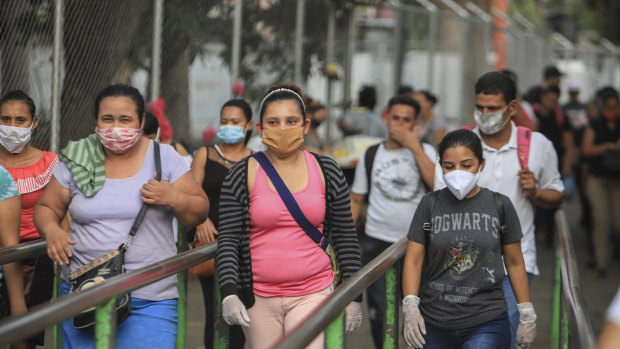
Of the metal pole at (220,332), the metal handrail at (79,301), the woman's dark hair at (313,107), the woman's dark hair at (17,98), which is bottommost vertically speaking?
the metal pole at (220,332)

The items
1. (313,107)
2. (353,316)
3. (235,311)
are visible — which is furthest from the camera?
(313,107)

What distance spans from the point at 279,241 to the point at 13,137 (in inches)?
64.8

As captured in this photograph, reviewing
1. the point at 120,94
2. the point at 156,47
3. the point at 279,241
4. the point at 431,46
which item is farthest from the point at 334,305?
the point at 431,46

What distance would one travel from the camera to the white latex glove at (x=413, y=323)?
3.97m

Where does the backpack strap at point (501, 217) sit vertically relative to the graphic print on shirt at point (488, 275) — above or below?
above

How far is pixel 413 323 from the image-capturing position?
398 centimetres

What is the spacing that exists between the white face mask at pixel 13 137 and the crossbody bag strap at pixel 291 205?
1395 mm

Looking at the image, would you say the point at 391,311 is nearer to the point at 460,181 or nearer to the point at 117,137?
the point at 460,181

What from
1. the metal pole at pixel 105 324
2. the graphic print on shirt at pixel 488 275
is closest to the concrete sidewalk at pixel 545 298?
the graphic print on shirt at pixel 488 275

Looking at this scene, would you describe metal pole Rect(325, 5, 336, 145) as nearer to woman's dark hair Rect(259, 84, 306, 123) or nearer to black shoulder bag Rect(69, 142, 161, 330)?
woman's dark hair Rect(259, 84, 306, 123)

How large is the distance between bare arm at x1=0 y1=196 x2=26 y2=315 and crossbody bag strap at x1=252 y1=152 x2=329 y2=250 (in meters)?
1.16

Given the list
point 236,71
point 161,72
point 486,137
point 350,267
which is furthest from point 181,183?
point 236,71

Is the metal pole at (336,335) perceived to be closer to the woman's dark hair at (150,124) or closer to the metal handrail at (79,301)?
the metal handrail at (79,301)

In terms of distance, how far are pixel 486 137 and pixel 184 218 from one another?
6.26 ft
